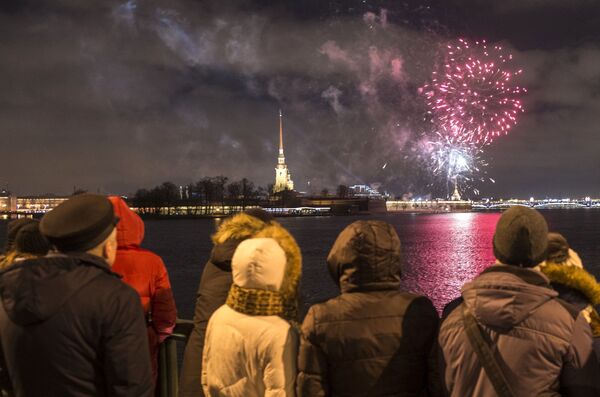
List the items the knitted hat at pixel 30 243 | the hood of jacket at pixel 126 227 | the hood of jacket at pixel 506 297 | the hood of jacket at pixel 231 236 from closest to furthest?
the hood of jacket at pixel 506 297 → the hood of jacket at pixel 231 236 → the hood of jacket at pixel 126 227 → the knitted hat at pixel 30 243

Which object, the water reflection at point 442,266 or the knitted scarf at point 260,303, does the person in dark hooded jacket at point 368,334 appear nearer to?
the knitted scarf at point 260,303

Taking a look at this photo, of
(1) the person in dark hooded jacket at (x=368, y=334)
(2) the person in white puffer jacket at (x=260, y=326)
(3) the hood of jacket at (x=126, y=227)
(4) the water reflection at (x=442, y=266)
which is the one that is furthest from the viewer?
(4) the water reflection at (x=442, y=266)

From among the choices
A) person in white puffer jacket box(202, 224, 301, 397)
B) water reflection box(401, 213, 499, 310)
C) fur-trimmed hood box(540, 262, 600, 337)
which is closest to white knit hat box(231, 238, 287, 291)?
person in white puffer jacket box(202, 224, 301, 397)

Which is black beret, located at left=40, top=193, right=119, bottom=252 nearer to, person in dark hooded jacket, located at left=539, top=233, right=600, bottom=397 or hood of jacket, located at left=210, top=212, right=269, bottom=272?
hood of jacket, located at left=210, top=212, right=269, bottom=272

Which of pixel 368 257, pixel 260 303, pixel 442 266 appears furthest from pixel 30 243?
pixel 442 266

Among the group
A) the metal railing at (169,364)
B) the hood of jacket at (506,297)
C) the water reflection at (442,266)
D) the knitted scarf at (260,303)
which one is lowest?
the water reflection at (442,266)

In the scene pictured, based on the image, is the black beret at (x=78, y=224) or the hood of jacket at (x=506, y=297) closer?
the hood of jacket at (x=506, y=297)

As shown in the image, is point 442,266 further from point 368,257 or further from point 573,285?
point 368,257

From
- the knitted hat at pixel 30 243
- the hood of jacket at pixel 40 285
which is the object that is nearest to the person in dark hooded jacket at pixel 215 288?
the hood of jacket at pixel 40 285
